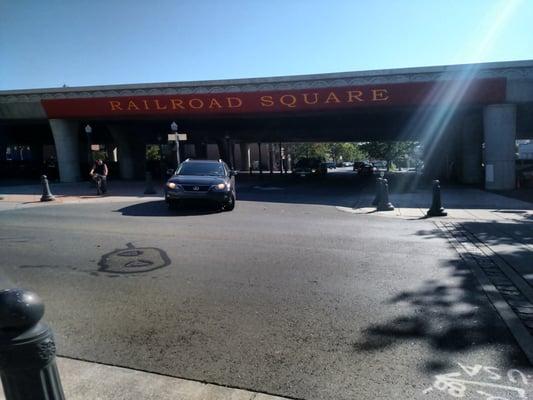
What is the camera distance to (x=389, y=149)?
77.2 meters

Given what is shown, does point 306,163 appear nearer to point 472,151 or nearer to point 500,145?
point 472,151

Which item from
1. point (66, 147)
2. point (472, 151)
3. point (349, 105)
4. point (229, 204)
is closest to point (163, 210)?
point (229, 204)

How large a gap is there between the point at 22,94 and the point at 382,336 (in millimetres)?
29137

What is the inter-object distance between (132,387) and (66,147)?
27.7 metres

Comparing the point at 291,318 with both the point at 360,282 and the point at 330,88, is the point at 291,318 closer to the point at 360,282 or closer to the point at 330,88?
the point at 360,282

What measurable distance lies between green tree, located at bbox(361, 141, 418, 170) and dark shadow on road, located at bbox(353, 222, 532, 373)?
2763 inches

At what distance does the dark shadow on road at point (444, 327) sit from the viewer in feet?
12.0

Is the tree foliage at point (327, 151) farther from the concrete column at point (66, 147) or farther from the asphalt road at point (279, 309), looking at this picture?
the asphalt road at point (279, 309)

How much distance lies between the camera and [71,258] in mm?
7250

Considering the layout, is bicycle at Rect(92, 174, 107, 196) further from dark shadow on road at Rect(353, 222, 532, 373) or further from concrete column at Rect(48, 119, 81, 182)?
dark shadow on road at Rect(353, 222, 532, 373)

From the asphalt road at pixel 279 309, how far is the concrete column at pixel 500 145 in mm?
14387

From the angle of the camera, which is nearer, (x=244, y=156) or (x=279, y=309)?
(x=279, y=309)

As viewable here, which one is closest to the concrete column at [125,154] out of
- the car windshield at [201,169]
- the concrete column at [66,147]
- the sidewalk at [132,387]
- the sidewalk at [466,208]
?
the concrete column at [66,147]

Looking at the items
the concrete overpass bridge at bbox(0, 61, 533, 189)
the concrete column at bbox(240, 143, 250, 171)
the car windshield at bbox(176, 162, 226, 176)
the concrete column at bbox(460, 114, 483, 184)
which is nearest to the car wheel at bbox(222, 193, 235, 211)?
the car windshield at bbox(176, 162, 226, 176)
